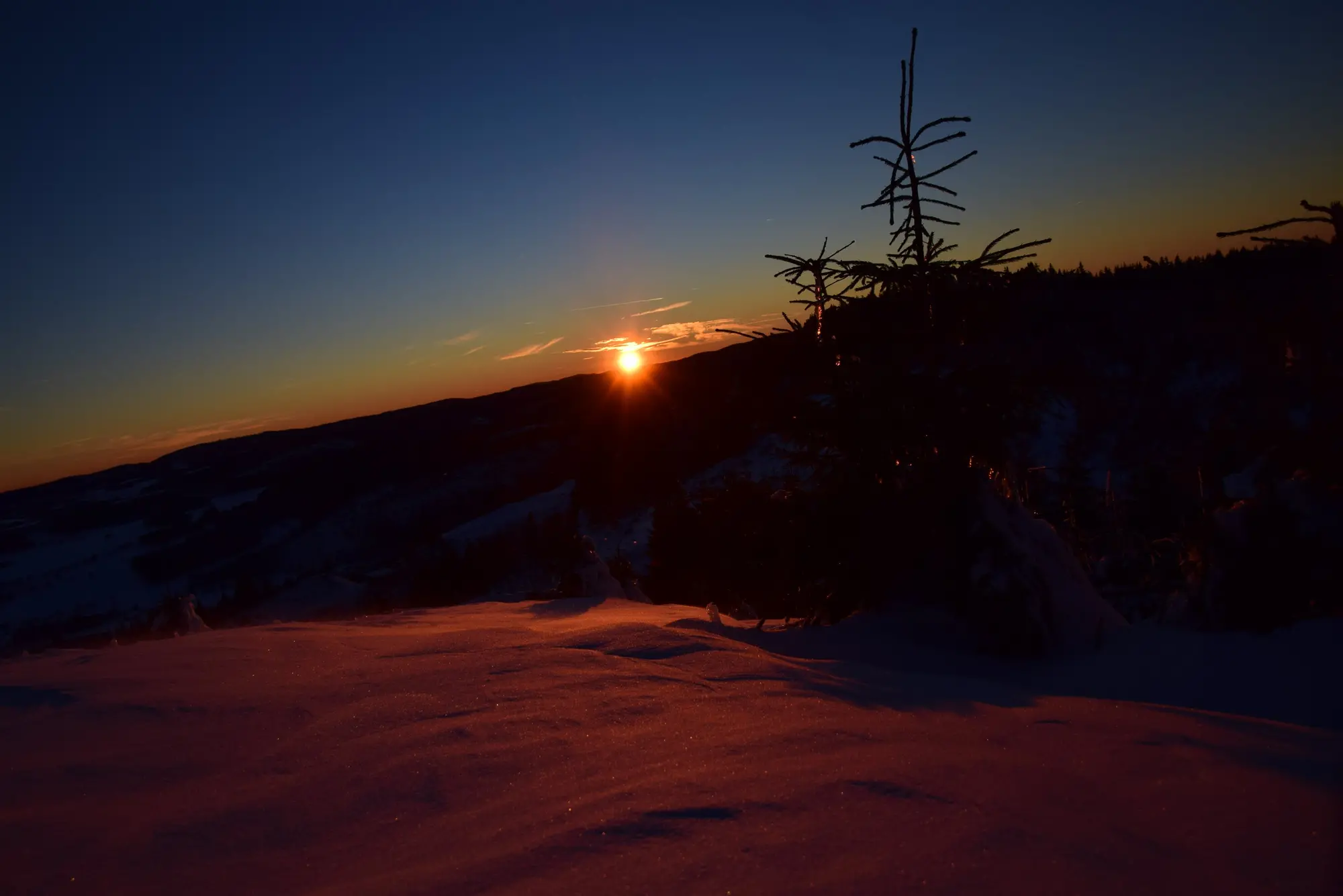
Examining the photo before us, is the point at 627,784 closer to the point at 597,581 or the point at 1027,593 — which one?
the point at 1027,593

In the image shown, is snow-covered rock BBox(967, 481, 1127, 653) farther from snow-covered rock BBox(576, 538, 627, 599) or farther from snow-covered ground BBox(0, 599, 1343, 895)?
snow-covered rock BBox(576, 538, 627, 599)

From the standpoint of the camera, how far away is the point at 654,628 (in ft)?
12.9

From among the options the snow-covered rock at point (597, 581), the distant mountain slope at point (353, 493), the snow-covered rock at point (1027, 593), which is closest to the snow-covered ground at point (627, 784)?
the snow-covered rock at point (1027, 593)

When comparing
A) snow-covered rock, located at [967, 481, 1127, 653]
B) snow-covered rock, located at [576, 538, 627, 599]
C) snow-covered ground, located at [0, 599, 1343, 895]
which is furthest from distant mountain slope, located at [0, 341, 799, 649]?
snow-covered ground, located at [0, 599, 1343, 895]

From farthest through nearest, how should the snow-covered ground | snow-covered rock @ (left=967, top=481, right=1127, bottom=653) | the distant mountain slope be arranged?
the distant mountain slope, snow-covered rock @ (left=967, top=481, right=1127, bottom=653), the snow-covered ground

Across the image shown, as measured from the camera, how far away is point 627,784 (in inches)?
72.3

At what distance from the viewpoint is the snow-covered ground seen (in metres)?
1.42

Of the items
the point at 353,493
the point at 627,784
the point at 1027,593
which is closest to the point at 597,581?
the point at 1027,593

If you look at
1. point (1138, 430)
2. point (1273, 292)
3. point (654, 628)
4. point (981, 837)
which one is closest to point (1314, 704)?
point (981, 837)

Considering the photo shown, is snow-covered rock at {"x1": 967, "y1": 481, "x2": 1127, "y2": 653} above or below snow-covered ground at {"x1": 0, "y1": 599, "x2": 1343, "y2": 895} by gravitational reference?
below

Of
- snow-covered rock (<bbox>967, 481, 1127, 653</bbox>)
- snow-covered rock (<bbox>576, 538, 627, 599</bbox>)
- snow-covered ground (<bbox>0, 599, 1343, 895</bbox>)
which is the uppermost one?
snow-covered ground (<bbox>0, 599, 1343, 895</bbox>)

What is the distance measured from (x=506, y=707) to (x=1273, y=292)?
30.5m

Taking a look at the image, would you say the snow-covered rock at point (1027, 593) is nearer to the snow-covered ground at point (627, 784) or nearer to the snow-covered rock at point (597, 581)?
the snow-covered ground at point (627, 784)

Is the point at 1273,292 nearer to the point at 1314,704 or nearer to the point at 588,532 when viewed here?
the point at 588,532
